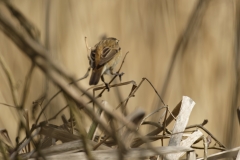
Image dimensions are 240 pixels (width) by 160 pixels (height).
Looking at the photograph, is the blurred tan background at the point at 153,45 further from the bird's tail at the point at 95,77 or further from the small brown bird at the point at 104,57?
the bird's tail at the point at 95,77

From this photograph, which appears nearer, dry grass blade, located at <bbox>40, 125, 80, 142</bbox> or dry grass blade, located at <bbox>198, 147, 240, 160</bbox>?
dry grass blade, located at <bbox>40, 125, 80, 142</bbox>

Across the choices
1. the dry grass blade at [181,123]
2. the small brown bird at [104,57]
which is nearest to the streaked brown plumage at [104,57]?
the small brown bird at [104,57]

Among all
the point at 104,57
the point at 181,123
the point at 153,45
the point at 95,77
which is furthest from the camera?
the point at 153,45

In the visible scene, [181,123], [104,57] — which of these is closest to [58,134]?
[181,123]

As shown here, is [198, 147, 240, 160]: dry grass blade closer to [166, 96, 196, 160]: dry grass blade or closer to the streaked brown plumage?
[166, 96, 196, 160]: dry grass blade

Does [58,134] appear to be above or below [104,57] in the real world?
below

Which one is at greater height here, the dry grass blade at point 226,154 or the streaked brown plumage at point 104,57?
the streaked brown plumage at point 104,57

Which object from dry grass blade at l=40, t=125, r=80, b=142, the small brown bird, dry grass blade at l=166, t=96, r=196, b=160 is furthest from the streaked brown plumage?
dry grass blade at l=40, t=125, r=80, b=142

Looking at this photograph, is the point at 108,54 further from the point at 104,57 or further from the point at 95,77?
the point at 95,77
